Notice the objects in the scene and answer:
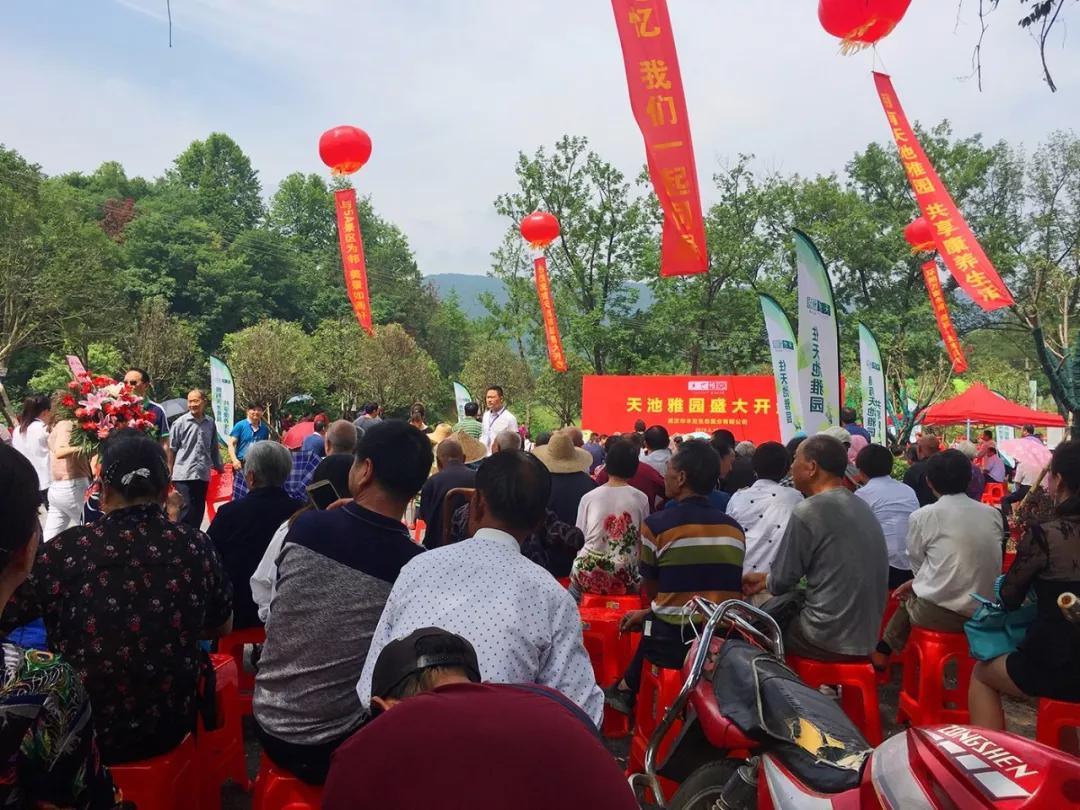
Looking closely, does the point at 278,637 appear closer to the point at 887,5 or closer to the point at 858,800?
the point at 858,800

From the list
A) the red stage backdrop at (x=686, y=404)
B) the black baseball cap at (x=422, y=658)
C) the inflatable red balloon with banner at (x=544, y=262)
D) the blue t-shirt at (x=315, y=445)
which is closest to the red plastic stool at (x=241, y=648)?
the black baseball cap at (x=422, y=658)

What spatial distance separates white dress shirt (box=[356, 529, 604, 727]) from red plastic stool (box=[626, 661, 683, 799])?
5.04ft

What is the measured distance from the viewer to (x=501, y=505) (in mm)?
2098

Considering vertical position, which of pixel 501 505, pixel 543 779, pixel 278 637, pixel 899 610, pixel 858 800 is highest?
pixel 501 505

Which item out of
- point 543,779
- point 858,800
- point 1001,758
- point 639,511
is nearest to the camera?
point 543,779

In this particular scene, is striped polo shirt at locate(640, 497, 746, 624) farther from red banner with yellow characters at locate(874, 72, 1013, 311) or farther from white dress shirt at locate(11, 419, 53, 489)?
red banner with yellow characters at locate(874, 72, 1013, 311)

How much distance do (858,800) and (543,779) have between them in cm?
114

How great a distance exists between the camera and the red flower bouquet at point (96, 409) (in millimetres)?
5434

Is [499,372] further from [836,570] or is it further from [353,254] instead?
[836,570]

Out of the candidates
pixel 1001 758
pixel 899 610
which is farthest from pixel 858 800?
pixel 899 610

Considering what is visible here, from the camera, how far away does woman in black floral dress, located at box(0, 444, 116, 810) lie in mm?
1312

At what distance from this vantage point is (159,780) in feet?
8.34

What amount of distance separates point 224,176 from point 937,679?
204 ft

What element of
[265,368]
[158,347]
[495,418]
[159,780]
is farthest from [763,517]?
[158,347]
